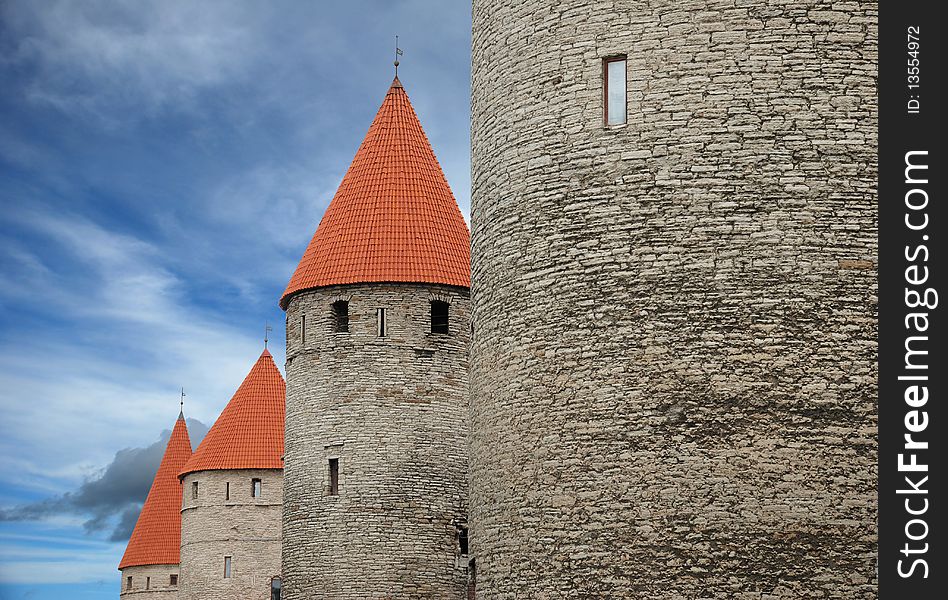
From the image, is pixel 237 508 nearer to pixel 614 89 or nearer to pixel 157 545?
pixel 157 545

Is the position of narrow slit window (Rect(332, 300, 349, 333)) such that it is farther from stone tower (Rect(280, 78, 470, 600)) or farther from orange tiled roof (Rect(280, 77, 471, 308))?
orange tiled roof (Rect(280, 77, 471, 308))

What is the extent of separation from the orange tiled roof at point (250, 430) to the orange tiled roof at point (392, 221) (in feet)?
34.0

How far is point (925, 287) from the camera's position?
1003 centimetres

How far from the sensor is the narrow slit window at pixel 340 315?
23359 millimetres

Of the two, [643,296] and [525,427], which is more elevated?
[643,296]

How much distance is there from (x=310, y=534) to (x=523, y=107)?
38.6 ft

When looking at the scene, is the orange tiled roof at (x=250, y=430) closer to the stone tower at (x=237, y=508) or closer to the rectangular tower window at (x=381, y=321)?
the stone tower at (x=237, y=508)

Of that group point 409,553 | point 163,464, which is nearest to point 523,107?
point 409,553

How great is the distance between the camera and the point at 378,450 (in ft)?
73.0

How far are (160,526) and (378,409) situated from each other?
71.9 ft

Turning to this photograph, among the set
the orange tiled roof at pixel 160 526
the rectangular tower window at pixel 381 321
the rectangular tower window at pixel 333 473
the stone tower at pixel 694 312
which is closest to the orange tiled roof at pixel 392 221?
the rectangular tower window at pixel 381 321

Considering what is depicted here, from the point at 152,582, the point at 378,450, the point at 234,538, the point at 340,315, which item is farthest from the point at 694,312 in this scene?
the point at 152,582

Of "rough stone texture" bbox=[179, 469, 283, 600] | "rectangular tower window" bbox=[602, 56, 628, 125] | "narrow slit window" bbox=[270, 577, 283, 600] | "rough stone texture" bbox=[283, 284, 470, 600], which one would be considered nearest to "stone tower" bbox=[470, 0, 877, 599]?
"rectangular tower window" bbox=[602, 56, 628, 125]

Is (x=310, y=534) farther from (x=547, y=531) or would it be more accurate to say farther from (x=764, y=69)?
(x=764, y=69)
